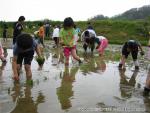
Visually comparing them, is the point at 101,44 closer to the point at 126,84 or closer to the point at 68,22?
the point at 68,22

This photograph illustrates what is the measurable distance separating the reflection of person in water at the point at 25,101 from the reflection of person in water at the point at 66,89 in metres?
0.46

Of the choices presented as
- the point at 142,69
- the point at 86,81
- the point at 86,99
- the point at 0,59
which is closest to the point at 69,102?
the point at 86,99

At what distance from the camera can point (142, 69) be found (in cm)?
1341

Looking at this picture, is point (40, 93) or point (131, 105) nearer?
point (131, 105)

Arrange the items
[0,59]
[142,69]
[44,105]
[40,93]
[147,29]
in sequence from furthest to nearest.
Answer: [147,29] < [0,59] < [142,69] < [40,93] < [44,105]

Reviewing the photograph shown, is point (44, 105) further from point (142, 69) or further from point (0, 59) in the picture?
point (0, 59)

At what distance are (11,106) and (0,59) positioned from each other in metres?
8.18

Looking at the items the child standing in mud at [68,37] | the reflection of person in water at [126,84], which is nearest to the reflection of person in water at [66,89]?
the child standing in mud at [68,37]

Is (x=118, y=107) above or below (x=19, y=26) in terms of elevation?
below

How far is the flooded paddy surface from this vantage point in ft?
23.6

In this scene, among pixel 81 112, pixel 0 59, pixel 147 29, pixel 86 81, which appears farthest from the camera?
pixel 147 29

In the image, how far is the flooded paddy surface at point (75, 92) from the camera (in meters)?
7.20

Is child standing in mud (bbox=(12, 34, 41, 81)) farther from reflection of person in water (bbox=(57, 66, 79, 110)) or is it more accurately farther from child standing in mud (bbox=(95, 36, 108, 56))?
child standing in mud (bbox=(95, 36, 108, 56))

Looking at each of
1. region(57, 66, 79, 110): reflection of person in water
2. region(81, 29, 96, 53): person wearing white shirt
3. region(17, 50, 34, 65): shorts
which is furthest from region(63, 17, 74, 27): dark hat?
region(81, 29, 96, 53): person wearing white shirt
